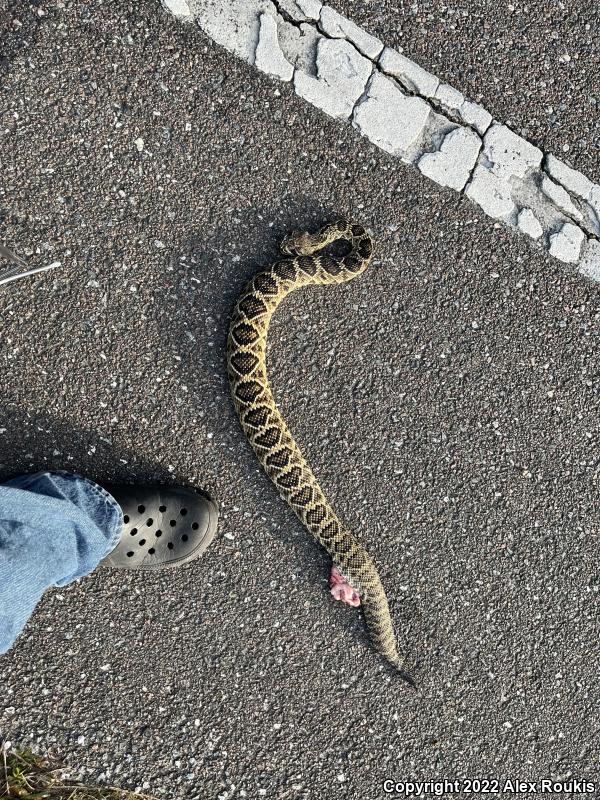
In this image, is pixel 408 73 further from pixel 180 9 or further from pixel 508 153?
pixel 180 9

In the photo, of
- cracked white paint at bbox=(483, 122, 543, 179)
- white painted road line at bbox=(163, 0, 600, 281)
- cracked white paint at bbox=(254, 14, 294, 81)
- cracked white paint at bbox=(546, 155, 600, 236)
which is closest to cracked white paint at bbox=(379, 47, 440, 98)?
white painted road line at bbox=(163, 0, 600, 281)

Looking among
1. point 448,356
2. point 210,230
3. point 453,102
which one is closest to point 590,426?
point 448,356

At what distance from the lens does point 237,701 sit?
399cm

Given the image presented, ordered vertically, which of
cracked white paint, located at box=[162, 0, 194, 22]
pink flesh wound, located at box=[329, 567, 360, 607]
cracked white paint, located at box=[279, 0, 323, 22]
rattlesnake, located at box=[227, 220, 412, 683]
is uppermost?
cracked white paint, located at box=[279, 0, 323, 22]

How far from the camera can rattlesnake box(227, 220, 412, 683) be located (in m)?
3.65

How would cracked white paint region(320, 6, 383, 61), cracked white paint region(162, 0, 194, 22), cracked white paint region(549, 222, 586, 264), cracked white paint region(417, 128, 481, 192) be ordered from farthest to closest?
cracked white paint region(549, 222, 586, 264) → cracked white paint region(417, 128, 481, 192) → cracked white paint region(320, 6, 383, 61) → cracked white paint region(162, 0, 194, 22)

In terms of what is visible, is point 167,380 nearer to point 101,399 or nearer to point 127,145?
point 101,399

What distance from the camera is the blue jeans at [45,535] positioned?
3008 mm

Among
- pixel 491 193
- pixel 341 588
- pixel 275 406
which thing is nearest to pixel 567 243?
pixel 491 193

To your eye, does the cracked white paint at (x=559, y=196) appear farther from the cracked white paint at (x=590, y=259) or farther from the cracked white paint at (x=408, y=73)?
the cracked white paint at (x=408, y=73)

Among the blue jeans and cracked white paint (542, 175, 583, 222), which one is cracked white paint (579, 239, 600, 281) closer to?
cracked white paint (542, 175, 583, 222)

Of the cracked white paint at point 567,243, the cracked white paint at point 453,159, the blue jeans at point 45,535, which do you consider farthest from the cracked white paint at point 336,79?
the blue jeans at point 45,535

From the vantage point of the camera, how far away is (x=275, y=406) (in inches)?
150

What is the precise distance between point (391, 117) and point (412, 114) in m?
0.12
